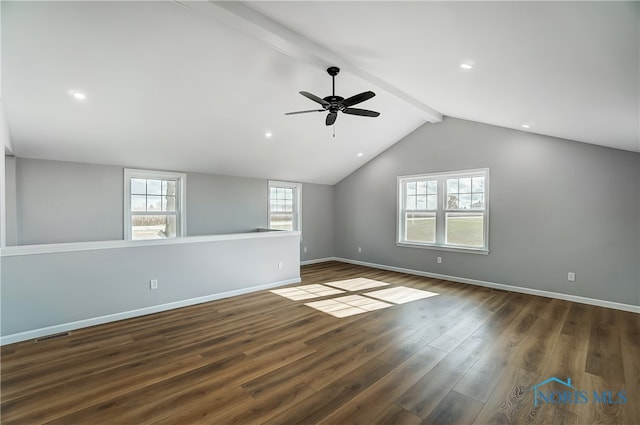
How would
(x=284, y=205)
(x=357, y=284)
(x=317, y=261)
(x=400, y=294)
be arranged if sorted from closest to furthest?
(x=400, y=294), (x=357, y=284), (x=284, y=205), (x=317, y=261)

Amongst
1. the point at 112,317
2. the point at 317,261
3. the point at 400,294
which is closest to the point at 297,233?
the point at 400,294

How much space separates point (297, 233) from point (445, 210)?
9.86 feet

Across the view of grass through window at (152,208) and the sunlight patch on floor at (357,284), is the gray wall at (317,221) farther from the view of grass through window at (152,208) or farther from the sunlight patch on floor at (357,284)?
the view of grass through window at (152,208)

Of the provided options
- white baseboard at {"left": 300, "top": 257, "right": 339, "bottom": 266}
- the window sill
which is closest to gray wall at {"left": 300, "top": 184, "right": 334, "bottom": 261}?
white baseboard at {"left": 300, "top": 257, "right": 339, "bottom": 266}

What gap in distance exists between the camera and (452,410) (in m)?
2.04

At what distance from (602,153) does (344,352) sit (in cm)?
463

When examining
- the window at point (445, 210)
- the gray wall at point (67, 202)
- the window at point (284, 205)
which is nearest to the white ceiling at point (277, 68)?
the gray wall at point (67, 202)

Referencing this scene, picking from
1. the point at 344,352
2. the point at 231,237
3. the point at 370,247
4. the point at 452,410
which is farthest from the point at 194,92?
the point at 370,247

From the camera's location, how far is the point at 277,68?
3.66m

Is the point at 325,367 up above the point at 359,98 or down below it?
below

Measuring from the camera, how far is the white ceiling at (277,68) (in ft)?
6.67

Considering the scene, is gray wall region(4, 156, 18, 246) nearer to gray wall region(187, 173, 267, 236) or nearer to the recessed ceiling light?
the recessed ceiling light

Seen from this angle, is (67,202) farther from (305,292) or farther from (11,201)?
(305,292)

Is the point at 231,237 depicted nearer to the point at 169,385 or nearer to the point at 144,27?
the point at 169,385
